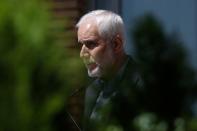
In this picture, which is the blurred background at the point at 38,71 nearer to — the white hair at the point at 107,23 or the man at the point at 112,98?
the man at the point at 112,98

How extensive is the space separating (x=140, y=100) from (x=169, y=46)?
0.12 meters

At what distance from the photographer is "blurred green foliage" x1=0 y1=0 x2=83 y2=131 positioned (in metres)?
1.13

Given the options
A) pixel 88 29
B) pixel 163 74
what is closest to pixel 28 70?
pixel 163 74

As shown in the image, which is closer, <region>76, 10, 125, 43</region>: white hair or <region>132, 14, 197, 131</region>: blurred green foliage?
<region>132, 14, 197, 131</region>: blurred green foliage

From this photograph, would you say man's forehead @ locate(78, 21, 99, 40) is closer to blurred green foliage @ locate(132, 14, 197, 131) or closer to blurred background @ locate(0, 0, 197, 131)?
blurred green foliage @ locate(132, 14, 197, 131)

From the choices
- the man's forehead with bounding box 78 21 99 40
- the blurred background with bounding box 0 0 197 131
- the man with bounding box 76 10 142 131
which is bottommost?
the man's forehead with bounding box 78 21 99 40

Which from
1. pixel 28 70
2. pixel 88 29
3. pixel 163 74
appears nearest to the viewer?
pixel 28 70

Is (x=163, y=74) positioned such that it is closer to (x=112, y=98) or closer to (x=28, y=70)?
(x=112, y=98)

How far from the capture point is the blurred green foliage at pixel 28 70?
1.13m

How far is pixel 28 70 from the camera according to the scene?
1135 mm

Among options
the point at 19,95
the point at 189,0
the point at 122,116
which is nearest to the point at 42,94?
the point at 19,95

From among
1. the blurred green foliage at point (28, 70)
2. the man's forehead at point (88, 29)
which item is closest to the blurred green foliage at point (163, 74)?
the blurred green foliage at point (28, 70)

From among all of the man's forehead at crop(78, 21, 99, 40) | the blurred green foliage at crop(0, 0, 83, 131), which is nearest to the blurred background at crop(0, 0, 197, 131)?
the blurred green foliage at crop(0, 0, 83, 131)

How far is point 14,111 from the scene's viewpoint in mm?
1135
